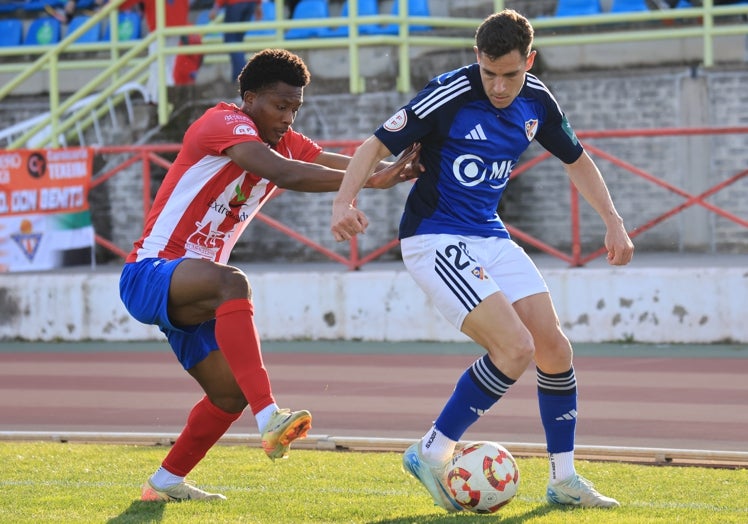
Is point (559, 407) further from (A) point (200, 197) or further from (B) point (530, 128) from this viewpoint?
(A) point (200, 197)

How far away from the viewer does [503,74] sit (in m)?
6.31

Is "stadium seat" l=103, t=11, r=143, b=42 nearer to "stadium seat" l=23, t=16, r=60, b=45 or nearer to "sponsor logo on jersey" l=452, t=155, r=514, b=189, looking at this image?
"stadium seat" l=23, t=16, r=60, b=45

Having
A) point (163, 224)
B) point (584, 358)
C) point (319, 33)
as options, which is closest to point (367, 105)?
point (319, 33)

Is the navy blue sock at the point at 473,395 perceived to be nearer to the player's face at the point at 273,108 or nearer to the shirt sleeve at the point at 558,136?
the shirt sleeve at the point at 558,136

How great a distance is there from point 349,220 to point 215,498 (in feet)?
5.45

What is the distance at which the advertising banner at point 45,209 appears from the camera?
49.3 feet

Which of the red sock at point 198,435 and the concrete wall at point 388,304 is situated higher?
the red sock at point 198,435

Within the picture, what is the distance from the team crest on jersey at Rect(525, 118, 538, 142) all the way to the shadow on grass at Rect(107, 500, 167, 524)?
8.06 feet

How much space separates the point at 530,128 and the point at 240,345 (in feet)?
5.60

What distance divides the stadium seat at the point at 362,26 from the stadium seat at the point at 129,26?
3749 millimetres

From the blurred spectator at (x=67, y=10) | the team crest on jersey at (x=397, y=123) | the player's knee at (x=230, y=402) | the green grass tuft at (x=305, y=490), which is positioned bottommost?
the green grass tuft at (x=305, y=490)

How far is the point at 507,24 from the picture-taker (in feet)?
20.6

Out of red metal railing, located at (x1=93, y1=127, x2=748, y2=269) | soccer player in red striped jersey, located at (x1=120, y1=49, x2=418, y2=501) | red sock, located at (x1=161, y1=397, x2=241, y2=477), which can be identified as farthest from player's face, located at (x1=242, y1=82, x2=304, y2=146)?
red metal railing, located at (x1=93, y1=127, x2=748, y2=269)

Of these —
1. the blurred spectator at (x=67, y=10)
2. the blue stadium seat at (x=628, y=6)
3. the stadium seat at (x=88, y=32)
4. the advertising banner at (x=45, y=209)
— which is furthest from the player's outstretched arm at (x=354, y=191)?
the blurred spectator at (x=67, y=10)
